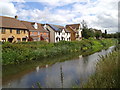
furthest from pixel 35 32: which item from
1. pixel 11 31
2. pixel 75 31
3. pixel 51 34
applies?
pixel 75 31

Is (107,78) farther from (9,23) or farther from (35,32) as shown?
(35,32)

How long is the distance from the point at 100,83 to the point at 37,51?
47.3 feet

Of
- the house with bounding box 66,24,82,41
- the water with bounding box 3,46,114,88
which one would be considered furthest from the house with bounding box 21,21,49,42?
the water with bounding box 3,46,114,88

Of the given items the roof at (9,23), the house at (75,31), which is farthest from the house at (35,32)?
the house at (75,31)

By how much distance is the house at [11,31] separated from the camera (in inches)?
995

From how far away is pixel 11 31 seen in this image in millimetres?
26891

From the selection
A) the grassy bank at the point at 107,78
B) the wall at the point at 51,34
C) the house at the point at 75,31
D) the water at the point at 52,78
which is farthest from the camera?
the house at the point at 75,31

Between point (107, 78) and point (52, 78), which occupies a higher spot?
point (107, 78)

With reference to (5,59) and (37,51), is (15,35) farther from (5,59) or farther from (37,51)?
(5,59)

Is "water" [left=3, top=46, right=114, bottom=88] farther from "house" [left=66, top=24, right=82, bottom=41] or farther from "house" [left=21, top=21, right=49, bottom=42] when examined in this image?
"house" [left=66, top=24, right=82, bottom=41]

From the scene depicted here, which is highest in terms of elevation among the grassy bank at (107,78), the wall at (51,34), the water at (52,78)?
the wall at (51,34)

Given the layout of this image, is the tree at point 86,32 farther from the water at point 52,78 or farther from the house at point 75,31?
the water at point 52,78

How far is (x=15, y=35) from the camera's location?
91.5ft

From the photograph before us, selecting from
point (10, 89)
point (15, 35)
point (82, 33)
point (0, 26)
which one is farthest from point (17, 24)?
point (82, 33)
